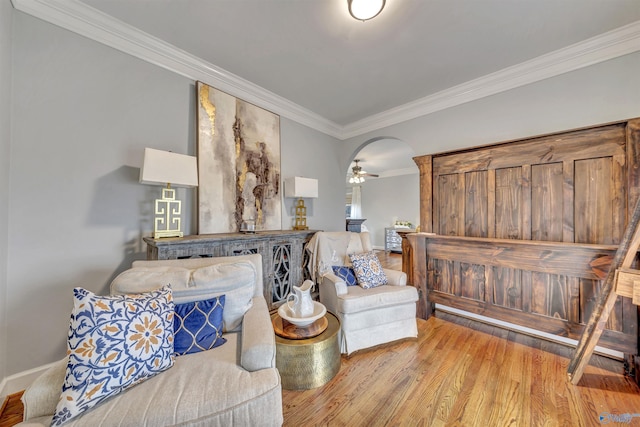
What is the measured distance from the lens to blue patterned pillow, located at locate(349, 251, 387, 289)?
2.30m

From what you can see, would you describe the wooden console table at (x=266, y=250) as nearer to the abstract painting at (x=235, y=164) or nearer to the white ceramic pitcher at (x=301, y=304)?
the abstract painting at (x=235, y=164)

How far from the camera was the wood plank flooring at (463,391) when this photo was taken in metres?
1.36

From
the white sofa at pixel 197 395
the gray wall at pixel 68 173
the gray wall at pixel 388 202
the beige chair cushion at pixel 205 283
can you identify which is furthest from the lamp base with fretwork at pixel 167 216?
the gray wall at pixel 388 202

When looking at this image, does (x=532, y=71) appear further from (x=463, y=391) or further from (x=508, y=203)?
(x=463, y=391)

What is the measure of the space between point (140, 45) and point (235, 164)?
4.00ft

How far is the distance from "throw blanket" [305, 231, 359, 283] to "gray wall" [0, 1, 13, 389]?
223 cm

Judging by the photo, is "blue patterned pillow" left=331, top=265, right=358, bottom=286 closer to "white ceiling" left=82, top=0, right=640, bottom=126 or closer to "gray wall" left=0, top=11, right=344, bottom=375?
"gray wall" left=0, top=11, right=344, bottom=375

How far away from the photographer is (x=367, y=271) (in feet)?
7.70

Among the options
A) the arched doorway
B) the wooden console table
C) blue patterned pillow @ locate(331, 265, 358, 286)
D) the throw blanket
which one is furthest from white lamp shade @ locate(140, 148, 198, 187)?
the arched doorway

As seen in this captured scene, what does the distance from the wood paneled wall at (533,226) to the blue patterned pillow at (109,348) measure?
2.54 m

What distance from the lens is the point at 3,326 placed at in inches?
57.1

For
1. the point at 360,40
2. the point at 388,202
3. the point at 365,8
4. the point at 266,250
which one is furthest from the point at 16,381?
the point at 388,202

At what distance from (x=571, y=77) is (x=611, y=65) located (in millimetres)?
229

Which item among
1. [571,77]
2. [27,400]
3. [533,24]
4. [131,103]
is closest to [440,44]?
[533,24]
